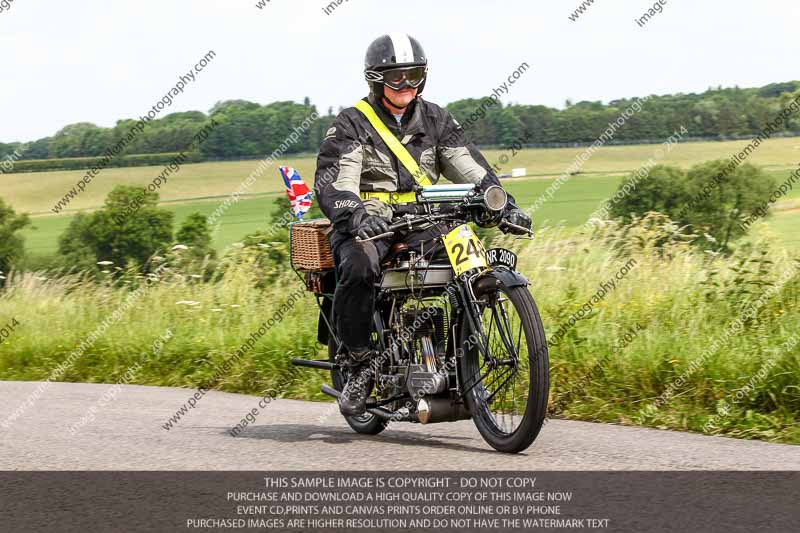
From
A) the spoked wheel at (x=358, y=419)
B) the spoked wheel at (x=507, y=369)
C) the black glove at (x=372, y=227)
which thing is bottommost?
the spoked wheel at (x=358, y=419)

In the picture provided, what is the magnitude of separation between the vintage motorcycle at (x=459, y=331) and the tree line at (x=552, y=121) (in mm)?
22154

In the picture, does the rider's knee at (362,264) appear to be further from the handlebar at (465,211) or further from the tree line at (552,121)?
the tree line at (552,121)

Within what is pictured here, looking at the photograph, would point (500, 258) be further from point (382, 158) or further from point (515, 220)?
point (382, 158)

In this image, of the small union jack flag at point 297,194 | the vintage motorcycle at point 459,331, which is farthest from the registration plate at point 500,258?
the small union jack flag at point 297,194

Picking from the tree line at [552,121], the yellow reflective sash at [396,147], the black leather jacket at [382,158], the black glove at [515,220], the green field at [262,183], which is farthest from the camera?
the tree line at [552,121]

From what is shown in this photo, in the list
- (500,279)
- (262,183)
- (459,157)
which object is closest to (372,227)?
(500,279)

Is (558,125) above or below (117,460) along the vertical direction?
above

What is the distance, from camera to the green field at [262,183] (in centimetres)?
3105

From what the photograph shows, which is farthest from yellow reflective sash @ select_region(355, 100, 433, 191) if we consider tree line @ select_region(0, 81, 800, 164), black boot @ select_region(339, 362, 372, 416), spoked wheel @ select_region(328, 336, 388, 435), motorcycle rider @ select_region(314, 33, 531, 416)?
tree line @ select_region(0, 81, 800, 164)
